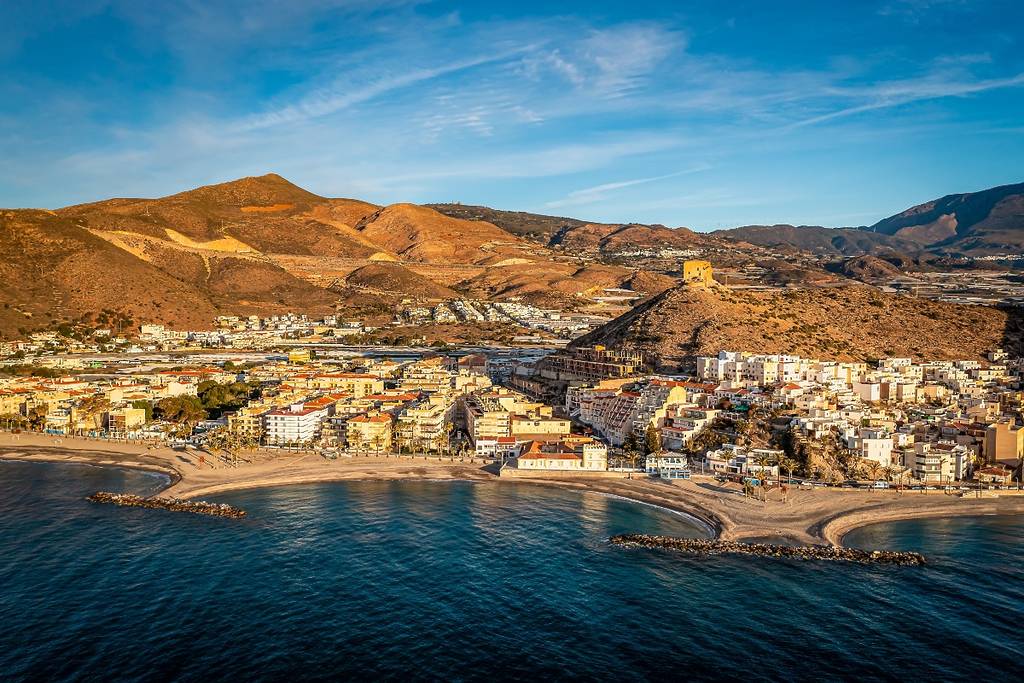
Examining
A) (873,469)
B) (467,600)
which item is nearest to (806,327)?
(873,469)

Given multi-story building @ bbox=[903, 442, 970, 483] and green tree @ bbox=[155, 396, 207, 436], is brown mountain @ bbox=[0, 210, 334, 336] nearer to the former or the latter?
green tree @ bbox=[155, 396, 207, 436]

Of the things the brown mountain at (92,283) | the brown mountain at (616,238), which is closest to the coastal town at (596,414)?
the brown mountain at (92,283)

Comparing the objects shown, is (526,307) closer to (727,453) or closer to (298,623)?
(727,453)

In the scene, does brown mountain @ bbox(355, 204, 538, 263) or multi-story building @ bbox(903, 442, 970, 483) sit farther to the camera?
brown mountain @ bbox(355, 204, 538, 263)

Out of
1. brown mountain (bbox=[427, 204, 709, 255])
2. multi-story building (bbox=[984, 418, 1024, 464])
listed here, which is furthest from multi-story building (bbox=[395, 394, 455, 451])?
brown mountain (bbox=[427, 204, 709, 255])

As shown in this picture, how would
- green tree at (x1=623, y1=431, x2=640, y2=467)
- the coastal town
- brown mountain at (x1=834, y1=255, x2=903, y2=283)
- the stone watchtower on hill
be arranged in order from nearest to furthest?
the coastal town → green tree at (x1=623, y1=431, x2=640, y2=467) → the stone watchtower on hill → brown mountain at (x1=834, y1=255, x2=903, y2=283)

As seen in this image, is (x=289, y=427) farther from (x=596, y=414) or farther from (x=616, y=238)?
(x=616, y=238)
